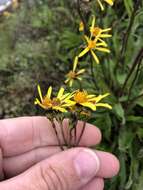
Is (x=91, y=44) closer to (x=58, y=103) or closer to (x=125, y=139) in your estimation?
(x=58, y=103)

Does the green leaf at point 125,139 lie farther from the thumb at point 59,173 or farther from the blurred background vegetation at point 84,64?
the thumb at point 59,173

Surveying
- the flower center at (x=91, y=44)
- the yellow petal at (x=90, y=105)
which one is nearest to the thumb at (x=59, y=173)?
the yellow petal at (x=90, y=105)

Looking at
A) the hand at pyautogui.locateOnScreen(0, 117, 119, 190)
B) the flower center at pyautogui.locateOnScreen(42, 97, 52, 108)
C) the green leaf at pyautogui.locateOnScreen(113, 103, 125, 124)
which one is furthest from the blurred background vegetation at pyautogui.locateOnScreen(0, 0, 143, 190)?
the flower center at pyautogui.locateOnScreen(42, 97, 52, 108)

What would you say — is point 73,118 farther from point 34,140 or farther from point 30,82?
point 30,82

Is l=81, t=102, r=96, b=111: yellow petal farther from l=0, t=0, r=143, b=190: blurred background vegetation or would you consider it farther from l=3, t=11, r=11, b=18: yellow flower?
l=3, t=11, r=11, b=18: yellow flower

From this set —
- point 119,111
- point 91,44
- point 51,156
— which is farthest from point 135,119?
point 51,156

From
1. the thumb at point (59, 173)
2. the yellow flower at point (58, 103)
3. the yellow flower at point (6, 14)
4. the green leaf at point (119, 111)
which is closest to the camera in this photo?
the thumb at point (59, 173)

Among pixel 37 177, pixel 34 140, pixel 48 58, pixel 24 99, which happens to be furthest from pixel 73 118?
pixel 48 58
